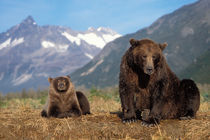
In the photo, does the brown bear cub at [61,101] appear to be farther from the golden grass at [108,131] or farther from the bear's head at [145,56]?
the bear's head at [145,56]

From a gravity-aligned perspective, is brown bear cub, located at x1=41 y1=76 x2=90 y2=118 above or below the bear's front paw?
above

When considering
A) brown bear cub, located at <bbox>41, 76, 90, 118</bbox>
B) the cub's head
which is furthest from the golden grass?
the cub's head

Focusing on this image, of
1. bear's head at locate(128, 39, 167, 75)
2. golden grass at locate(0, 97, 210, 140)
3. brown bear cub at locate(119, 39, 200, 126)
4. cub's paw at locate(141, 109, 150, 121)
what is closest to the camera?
golden grass at locate(0, 97, 210, 140)

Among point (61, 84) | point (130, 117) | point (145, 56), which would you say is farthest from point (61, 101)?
point (145, 56)

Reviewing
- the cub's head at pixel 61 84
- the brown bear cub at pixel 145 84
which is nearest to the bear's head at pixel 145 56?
the brown bear cub at pixel 145 84

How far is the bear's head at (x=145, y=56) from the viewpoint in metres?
5.96

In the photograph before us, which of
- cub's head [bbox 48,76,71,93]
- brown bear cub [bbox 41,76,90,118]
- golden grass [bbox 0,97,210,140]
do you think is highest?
cub's head [bbox 48,76,71,93]

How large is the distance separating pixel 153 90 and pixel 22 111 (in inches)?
228

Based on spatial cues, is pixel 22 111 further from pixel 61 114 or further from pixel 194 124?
pixel 194 124

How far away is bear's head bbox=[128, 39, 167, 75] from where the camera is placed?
5.96 m

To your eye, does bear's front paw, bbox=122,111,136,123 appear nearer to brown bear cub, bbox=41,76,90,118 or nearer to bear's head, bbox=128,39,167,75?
bear's head, bbox=128,39,167,75

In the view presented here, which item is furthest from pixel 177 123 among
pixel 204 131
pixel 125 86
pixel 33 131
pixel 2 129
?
pixel 2 129

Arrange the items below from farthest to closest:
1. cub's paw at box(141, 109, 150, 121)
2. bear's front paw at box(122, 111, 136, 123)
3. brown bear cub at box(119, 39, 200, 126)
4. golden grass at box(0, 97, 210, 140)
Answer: bear's front paw at box(122, 111, 136, 123) < cub's paw at box(141, 109, 150, 121) < brown bear cub at box(119, 39, 200, 126) < golden grass at box(0, 97, 210, 140)

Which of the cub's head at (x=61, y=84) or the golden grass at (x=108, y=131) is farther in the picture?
the cub's head at (x=61, y=84)
